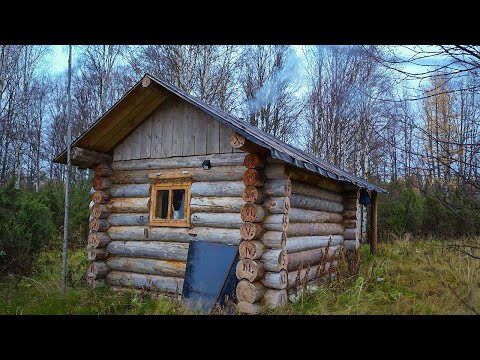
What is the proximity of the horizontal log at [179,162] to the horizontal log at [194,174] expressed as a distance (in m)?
0.08

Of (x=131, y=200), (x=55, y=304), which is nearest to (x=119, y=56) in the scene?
(x=131, y=200)

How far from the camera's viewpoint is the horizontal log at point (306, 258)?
7418 mm

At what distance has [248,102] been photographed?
65.8 ft

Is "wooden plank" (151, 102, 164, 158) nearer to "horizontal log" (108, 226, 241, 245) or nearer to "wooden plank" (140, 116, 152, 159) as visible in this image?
"wooden plank" (140, 116, 152, 159)

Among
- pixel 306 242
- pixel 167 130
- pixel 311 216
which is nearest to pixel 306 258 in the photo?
pixel 306 242

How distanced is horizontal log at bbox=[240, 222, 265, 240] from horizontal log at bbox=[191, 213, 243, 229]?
0.38 meters

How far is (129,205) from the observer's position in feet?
28.8

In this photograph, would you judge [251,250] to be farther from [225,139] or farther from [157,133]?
[157,133]

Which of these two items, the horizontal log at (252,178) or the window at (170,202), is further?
the window at (170,202)

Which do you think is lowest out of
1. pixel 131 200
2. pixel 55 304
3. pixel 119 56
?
pixel 55 304

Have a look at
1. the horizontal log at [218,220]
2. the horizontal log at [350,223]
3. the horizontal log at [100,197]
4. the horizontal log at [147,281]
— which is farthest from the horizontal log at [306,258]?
the horizontal log at [100,197]

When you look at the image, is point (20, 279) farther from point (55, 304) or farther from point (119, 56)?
point (119, 56)

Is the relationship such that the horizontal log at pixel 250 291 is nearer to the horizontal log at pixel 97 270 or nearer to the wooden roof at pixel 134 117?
the wooden roof at pixel 134 117
